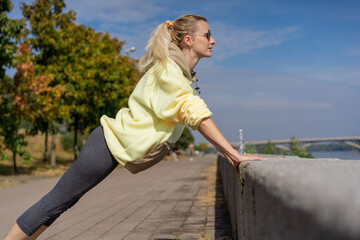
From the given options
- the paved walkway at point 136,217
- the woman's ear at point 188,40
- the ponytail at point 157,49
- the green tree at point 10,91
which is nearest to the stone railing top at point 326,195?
the ponytail at point 157,49

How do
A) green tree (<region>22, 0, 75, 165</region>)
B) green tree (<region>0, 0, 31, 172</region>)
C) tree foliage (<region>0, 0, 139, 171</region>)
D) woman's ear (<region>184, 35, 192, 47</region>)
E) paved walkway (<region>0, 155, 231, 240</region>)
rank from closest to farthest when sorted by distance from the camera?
woman's ear (<region>184, 35, 192, 47</region>)
paved walkway (<region>0, 155, 231, 240</region>)
green tree (<region>0, 0, 31, 172</region>)
tree foliage (<region>0, 0, 139, 171</region>)
green tree (<region>22, 0, 75, 165</region>)

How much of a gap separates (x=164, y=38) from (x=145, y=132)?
622 millimetres

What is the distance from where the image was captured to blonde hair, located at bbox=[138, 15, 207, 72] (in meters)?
2.84

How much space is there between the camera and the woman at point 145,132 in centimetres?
271

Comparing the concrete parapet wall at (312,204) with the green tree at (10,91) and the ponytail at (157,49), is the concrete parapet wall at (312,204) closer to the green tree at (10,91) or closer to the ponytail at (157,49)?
the ponytail at (157,49)

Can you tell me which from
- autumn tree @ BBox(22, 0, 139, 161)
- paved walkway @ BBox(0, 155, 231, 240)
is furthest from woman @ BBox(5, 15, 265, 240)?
autumn tree @ BBox(22, 0, 139, 161)

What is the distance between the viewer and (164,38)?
9.44 ft

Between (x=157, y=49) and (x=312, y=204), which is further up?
(x=157, y=49)

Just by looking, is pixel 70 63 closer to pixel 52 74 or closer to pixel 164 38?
pixel 52 74

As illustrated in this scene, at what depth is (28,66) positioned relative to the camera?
18438mm

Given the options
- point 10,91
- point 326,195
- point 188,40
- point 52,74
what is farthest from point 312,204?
point 52,74

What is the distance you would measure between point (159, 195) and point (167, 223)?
13.9 ft

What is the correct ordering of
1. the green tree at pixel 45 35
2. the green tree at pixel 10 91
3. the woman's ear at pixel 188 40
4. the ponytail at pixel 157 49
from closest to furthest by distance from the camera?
Result: the ponytail at pixel 157 49
the woman's ear at pixel 188 40
the green tree at pixel 10 91
the green tree at pixel 45 35

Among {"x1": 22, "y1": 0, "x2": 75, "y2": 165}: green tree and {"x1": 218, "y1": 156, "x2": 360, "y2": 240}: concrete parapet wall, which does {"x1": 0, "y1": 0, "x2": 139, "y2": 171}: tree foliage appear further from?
{"x1": 218, "y1": 156, "x2": 360, "y2": 240}: concrete parapet wall
